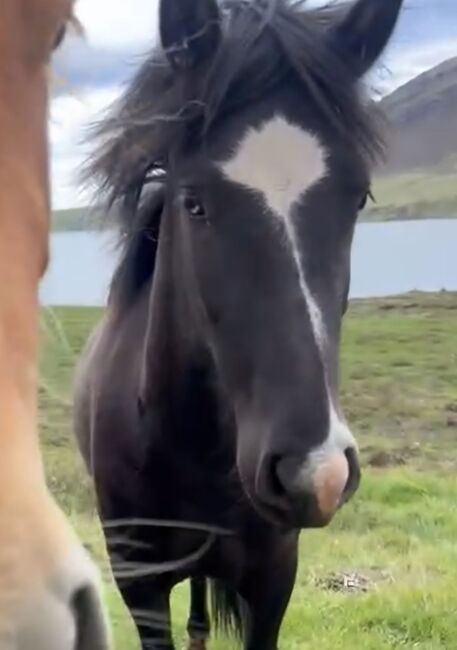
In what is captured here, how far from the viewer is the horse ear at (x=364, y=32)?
2.83m

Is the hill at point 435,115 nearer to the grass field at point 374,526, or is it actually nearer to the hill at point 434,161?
the hill at point 434,161

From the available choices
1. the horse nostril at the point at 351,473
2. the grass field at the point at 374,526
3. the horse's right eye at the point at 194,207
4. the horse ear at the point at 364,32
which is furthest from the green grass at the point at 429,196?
the horse nostril at the point at 351,473

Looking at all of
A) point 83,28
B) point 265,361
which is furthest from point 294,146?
point 83,28

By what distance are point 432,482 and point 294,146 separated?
15.6 ft

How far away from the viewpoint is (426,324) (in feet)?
46.8

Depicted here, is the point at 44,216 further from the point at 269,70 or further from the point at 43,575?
the point at 269,70

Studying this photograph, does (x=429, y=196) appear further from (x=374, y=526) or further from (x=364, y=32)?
(x=364, y=32)

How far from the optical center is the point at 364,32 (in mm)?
2844

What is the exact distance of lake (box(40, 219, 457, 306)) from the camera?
2525mm

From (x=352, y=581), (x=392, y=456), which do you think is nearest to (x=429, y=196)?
(x=392, y=456)

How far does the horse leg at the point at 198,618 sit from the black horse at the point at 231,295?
966mm

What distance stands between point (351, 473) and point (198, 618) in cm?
209

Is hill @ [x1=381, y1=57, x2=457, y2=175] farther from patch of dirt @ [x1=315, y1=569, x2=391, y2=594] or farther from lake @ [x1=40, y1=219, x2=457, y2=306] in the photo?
patch of dirt @ [x1=315, y1=569, x2=391, y2=594]

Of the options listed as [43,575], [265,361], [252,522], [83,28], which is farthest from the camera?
[252,522]
